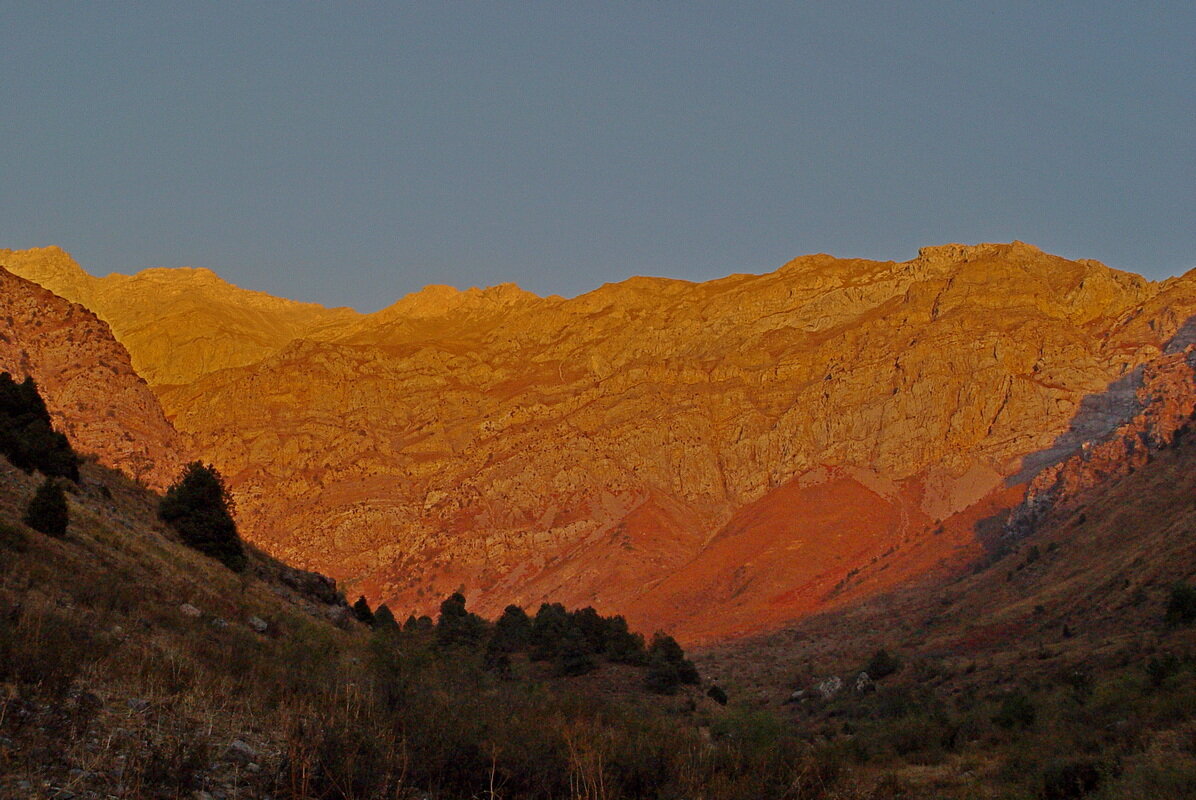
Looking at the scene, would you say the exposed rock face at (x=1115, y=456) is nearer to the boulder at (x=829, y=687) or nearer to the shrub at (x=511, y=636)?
the boulder at (x=829, y=687)

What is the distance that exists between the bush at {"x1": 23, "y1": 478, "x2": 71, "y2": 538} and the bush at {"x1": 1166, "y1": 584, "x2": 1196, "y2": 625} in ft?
106

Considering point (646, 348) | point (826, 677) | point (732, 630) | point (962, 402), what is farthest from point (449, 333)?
point (826, 677)

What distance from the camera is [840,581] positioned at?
9969 centimetres

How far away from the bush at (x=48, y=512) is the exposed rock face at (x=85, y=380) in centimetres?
4524

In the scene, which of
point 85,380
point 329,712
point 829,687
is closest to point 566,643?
point 829,687

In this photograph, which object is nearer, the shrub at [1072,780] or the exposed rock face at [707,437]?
the shrub at [1072,780]

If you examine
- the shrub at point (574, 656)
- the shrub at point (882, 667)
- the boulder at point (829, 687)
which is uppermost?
the shrub at point (574, 656)

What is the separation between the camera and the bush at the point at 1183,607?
3084 cm

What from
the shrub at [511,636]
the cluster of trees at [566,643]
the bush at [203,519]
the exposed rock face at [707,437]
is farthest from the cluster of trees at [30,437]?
the exposed rock face at [707,437]

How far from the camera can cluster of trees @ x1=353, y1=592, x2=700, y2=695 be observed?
124 feet

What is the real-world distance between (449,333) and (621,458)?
76749mm

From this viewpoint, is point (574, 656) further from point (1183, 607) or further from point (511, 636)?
point (1183, 607)

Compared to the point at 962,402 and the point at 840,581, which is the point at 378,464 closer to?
the point at 840,581

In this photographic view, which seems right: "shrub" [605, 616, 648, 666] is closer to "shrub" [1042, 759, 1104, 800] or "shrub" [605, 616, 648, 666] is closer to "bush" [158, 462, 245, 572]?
"bush" [158, 462, 245, 572]
